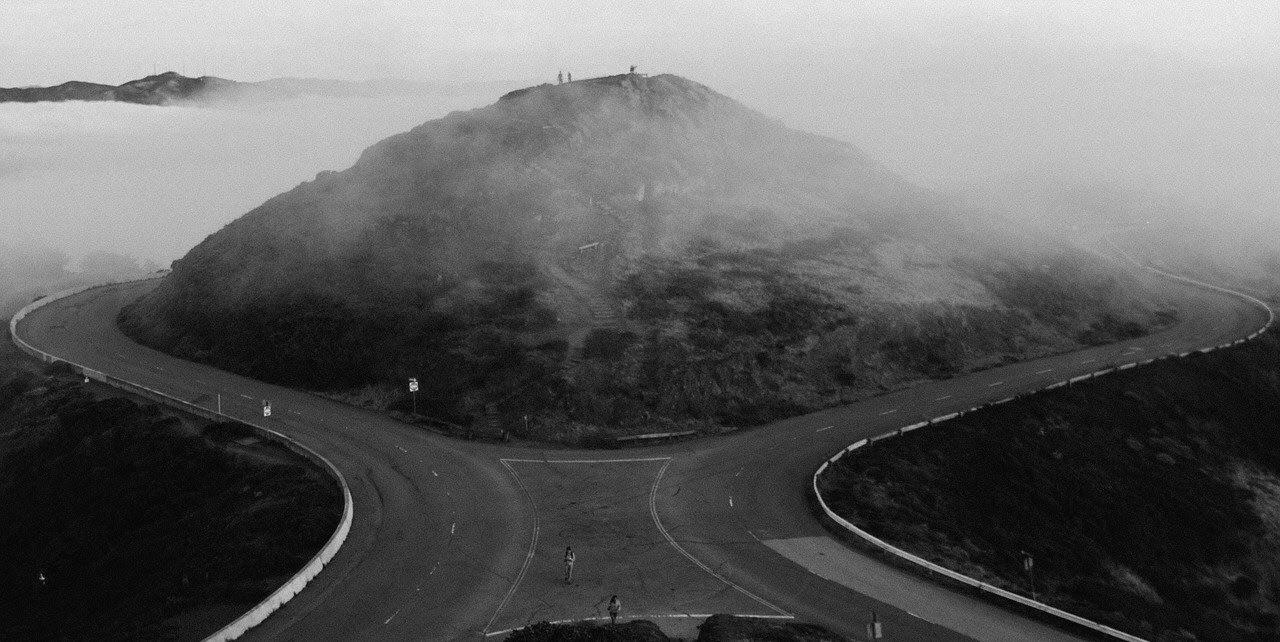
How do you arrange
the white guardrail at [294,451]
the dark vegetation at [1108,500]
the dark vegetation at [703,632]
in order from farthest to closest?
the dark vegetation at [1108,500] < the white guardrail at [294,451] < the dark vegetation at [703,632]

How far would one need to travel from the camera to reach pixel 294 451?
2018 inches

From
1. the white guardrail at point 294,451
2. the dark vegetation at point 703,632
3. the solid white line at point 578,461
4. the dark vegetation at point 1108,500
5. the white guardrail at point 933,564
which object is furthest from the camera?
the solid white line at point 578,461

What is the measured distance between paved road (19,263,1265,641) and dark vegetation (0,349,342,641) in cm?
264

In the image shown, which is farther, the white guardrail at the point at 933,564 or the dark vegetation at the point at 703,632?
the white guardrail at the point at 933,564

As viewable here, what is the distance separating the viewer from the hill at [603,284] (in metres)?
63.5

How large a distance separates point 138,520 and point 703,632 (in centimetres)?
2946

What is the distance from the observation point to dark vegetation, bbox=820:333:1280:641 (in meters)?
43.5

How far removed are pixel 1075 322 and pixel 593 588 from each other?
213 feet

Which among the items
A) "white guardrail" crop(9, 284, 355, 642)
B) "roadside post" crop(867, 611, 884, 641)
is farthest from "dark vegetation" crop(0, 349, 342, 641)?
"roadside post" crop(867, 611, 884, 641)

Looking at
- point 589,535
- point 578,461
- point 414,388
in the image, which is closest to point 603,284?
point 414,388

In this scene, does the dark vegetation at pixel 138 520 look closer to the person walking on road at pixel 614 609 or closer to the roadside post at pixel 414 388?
the roadside post at pixel 414 388

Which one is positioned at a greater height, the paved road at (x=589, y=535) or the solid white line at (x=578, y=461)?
the paved road at (x=589, y=535)

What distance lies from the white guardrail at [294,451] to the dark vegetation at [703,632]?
8.76 metres

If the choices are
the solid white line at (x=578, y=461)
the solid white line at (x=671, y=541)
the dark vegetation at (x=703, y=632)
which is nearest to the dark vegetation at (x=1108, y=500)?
the solid white line at (x=671, y=541)
